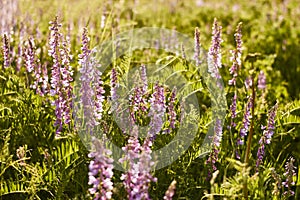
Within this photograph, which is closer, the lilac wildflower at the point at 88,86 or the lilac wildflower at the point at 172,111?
the lilac wildflower at the point at 88,86

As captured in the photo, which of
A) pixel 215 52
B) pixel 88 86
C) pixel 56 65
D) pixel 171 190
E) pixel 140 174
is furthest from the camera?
pixel 215 52

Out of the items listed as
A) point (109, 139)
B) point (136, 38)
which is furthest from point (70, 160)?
point (136, 38)

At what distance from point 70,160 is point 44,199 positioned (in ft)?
0.78

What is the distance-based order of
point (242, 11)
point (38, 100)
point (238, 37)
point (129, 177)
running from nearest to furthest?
point (129, 177) < point (238, 37) < point (38, 100) < point (242, 11)

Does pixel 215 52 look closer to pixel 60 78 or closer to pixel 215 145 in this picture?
pixel 215 145

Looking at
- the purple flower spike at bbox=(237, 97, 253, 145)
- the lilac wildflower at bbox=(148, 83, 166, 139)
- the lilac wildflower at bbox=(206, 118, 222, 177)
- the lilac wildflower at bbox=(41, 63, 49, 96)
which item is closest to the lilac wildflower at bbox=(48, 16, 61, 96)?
the lilac wildflower at bbox=(41, 63, 49, 96)

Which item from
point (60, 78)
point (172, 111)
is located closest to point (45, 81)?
point (60, 78)

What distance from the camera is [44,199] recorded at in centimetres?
229

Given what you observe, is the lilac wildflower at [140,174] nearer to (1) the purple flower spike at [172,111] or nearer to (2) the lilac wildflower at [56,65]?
(1) the purple flower spike at [172,111]

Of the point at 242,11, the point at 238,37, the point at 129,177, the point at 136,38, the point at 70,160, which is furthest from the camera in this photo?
the point at 242,11

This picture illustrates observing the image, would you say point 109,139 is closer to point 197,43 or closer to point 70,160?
point 70,160

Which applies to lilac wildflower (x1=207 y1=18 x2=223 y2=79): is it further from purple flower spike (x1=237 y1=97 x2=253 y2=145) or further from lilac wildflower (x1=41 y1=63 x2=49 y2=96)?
lilac wildflower (x1=41 y1=63 x2=49 y2=96)

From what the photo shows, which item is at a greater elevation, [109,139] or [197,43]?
[197,43]

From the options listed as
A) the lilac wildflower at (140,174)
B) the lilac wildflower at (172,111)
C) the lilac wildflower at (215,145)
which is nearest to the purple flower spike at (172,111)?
the lilac wildflower at (172,111)
